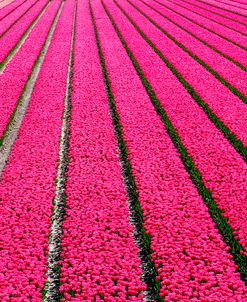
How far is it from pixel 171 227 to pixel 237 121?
6.06 m

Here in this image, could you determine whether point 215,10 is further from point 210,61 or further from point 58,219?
point 58,219

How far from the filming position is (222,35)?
85.9 ft

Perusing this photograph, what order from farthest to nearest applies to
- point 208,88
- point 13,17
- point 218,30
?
point 13,17, point 218,30, point 208,88

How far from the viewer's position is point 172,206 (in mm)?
9109

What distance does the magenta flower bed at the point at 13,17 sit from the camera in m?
30.5

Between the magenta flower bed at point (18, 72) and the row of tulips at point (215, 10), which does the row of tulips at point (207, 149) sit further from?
the row of tulips at point (215, 10)

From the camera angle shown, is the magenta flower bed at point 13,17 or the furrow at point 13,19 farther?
the magenta flower bed at point 13,17

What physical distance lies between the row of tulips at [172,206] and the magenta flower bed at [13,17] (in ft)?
53.8

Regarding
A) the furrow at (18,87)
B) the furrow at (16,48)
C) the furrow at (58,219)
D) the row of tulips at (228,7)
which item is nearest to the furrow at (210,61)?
the furrow at (58,219)

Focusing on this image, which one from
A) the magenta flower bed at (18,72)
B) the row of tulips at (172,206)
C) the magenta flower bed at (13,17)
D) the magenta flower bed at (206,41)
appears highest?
the magenta flower bed at (13,17)

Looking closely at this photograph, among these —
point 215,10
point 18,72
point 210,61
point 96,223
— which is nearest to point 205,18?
point 215,10

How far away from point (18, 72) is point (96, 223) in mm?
12139

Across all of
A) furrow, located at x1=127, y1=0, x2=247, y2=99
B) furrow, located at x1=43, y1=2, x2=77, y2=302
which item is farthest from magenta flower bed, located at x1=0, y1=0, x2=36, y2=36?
furrow, located at x1=43, y1=2, x2=77, y2=302

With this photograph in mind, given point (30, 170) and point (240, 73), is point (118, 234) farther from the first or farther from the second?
Result: point (240, 73)
